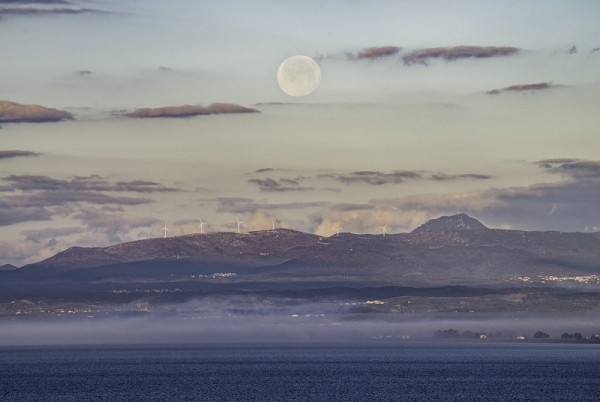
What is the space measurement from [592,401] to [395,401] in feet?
116

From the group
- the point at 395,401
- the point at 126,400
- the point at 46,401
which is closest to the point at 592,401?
the point at 395,401

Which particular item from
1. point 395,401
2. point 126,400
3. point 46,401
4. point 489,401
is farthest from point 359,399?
point 46,401

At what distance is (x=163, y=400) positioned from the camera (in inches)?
7795

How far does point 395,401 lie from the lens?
196 m

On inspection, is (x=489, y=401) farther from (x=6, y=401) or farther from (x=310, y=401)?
(x=6, y=401)

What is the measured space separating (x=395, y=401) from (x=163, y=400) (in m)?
40.9

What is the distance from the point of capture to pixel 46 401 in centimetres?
19762

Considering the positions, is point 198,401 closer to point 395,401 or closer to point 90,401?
point 90,401

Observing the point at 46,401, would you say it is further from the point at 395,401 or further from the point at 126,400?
the point at 395,401

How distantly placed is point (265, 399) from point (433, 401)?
2967 centimetres

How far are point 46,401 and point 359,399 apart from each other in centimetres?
5537

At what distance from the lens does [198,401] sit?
639 feet

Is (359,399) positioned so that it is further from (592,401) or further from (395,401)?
(592,401)

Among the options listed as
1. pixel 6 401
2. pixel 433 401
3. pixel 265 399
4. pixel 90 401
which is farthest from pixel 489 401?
pixel 6 401
